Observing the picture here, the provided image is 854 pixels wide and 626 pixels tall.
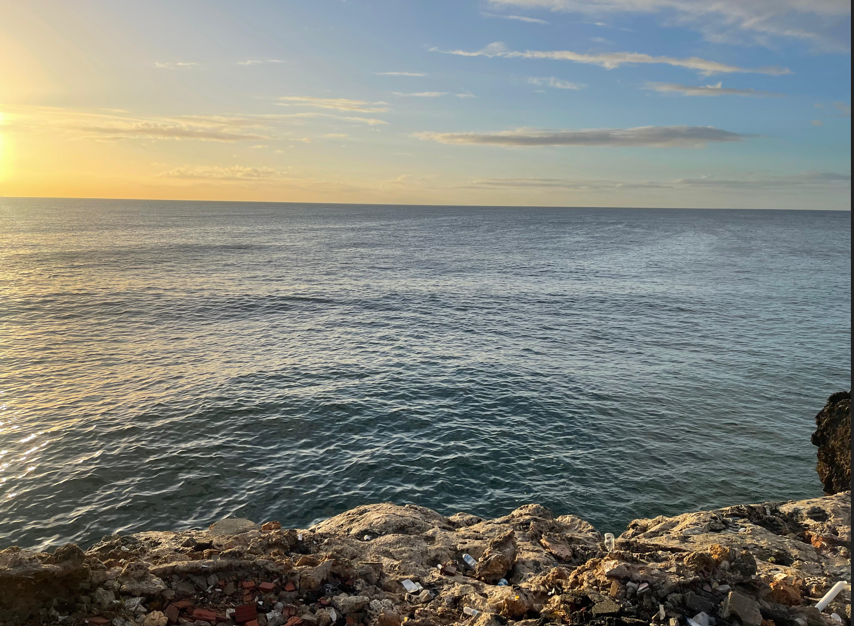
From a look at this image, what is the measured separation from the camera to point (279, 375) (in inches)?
1409

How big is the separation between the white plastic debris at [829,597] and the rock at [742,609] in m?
1.44

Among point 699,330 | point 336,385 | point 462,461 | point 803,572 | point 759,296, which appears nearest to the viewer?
point 803,572

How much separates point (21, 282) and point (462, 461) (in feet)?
228

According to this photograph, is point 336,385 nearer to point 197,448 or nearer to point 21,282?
point 197,448

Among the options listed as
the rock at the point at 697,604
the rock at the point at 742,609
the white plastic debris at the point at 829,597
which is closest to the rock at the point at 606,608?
the rock at the point at 697,604

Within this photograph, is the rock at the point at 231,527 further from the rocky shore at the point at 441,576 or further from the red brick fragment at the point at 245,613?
the red brick fragment at the point at 245,613

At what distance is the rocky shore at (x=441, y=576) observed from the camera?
10.9 metres

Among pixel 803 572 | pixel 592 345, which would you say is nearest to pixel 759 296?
pixel 592 345

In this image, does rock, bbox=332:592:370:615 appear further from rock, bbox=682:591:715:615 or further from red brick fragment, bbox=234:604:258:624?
rock, bbox=682:591:715:615

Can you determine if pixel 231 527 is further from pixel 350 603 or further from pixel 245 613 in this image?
pixel 350 603

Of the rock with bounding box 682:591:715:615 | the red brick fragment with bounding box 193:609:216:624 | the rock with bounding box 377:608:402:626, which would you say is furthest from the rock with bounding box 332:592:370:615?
the rock with bounding box 682:591:715:615

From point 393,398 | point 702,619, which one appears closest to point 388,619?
point 702,619

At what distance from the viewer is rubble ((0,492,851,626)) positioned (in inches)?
431

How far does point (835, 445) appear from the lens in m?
21.2
